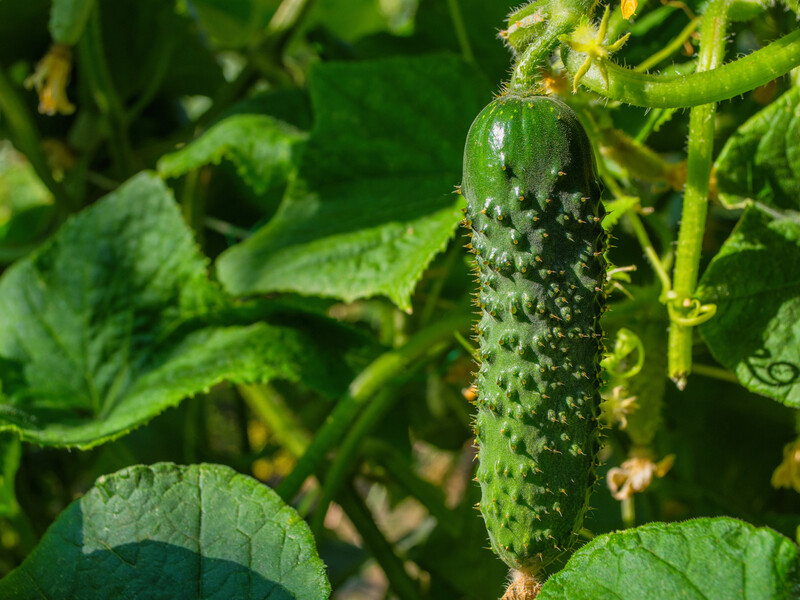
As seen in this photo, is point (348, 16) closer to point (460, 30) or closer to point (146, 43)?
point (146, 43)

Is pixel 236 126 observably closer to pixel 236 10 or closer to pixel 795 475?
pixel 236 10

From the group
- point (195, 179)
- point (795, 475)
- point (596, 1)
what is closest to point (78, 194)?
point (195, 179)

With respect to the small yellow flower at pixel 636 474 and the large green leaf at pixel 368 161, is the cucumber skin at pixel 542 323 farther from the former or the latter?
the large green leaf at pixel 368 161

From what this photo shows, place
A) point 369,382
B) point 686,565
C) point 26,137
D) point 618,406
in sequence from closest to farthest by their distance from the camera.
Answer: point 686,565 < point 618,406 < point 369,382 < point 26,137

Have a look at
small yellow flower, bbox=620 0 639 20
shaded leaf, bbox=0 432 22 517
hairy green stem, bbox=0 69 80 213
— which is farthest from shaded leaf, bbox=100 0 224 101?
small yellow flower, bbox=620 0 639 20

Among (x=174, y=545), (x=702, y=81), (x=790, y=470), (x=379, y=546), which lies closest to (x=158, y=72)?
(x=379, y=546)
